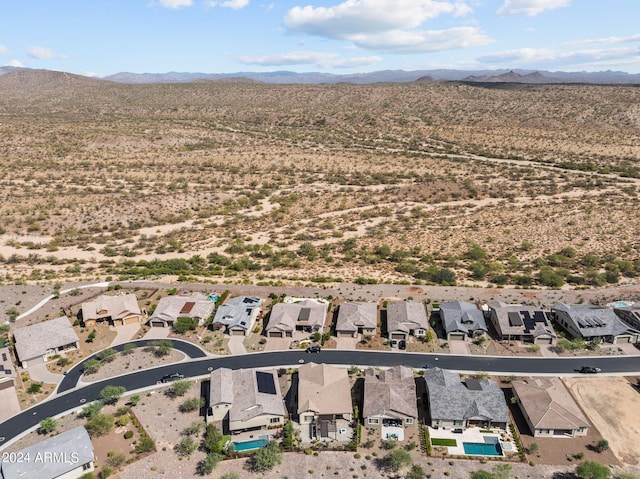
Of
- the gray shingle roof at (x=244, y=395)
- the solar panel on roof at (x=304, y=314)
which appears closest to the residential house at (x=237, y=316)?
the solar panel on roof at (x=304, y=314)

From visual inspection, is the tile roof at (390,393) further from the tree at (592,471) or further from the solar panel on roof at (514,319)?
the solar panel on roof at (514,319)

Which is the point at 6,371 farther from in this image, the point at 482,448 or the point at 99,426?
the point at 482,448

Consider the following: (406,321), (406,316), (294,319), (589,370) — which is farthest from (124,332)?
(589,370)

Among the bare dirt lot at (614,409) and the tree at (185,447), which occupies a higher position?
the bare dirt lot at (614,409)

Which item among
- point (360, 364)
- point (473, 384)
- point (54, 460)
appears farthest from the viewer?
point (360, 364)

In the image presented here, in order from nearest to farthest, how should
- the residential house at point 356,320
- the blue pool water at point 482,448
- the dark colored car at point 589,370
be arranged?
the blue pool water at point 482,448, the dark colored car at point 589,370, the residential house at point 356,320

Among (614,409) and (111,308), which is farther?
(111,308)
